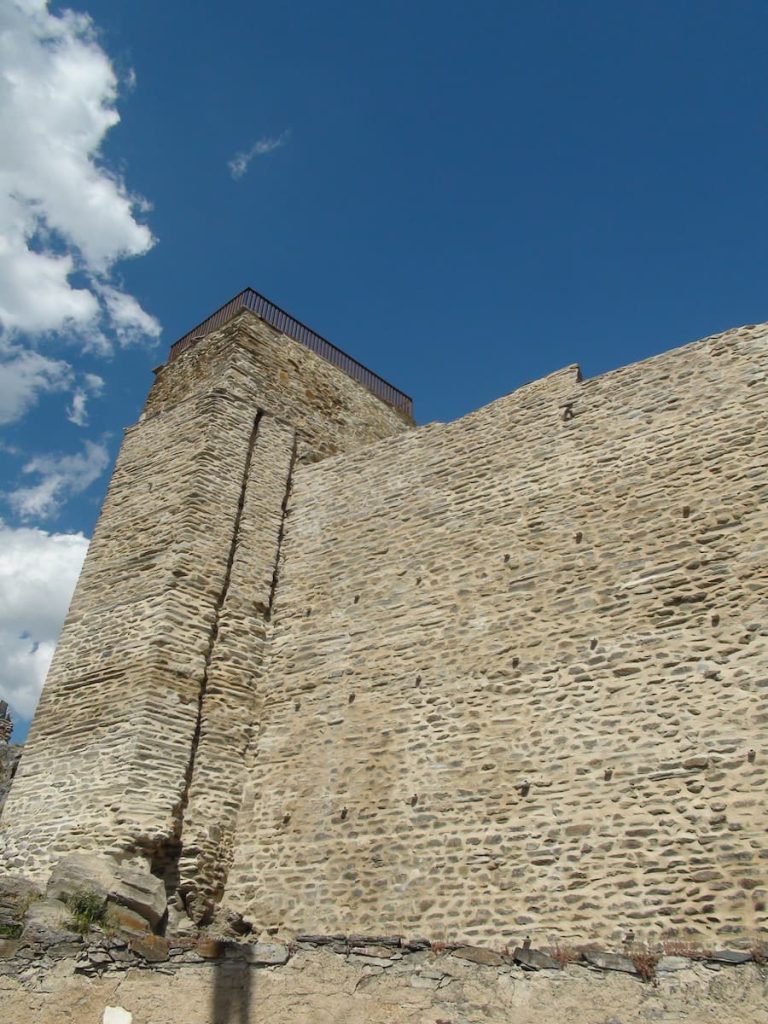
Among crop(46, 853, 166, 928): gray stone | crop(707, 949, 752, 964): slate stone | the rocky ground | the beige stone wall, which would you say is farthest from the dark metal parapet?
crop(707, 949, 752, 964): slate stone

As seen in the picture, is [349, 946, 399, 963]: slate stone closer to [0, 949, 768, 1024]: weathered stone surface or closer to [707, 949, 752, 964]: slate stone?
[0, 949, 768, 1024]: weathered stone surface

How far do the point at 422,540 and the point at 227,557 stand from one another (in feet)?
9.09

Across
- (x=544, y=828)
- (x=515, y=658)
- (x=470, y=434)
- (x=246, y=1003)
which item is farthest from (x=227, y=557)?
(x=246, y=1003)

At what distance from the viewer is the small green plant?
7242mm

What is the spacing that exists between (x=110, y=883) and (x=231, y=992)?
110 inches

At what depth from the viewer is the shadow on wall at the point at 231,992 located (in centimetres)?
555

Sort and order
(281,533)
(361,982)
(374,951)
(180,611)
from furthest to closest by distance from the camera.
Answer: (281,533) → (180,611) → (374,951) → (361,982)

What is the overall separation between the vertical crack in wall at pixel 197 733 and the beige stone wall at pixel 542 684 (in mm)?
684

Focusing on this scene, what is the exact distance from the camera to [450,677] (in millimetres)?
8984

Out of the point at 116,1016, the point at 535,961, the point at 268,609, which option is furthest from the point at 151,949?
the point at 268,609

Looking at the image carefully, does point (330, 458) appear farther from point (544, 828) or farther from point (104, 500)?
point (544, 828)

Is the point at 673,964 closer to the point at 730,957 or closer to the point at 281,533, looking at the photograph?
the point at 730,957

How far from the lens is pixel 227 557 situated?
37.5 ft

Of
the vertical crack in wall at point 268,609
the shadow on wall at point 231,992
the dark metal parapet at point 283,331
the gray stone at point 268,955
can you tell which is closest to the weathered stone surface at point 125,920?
the vertical crack in wall at point 268,609
